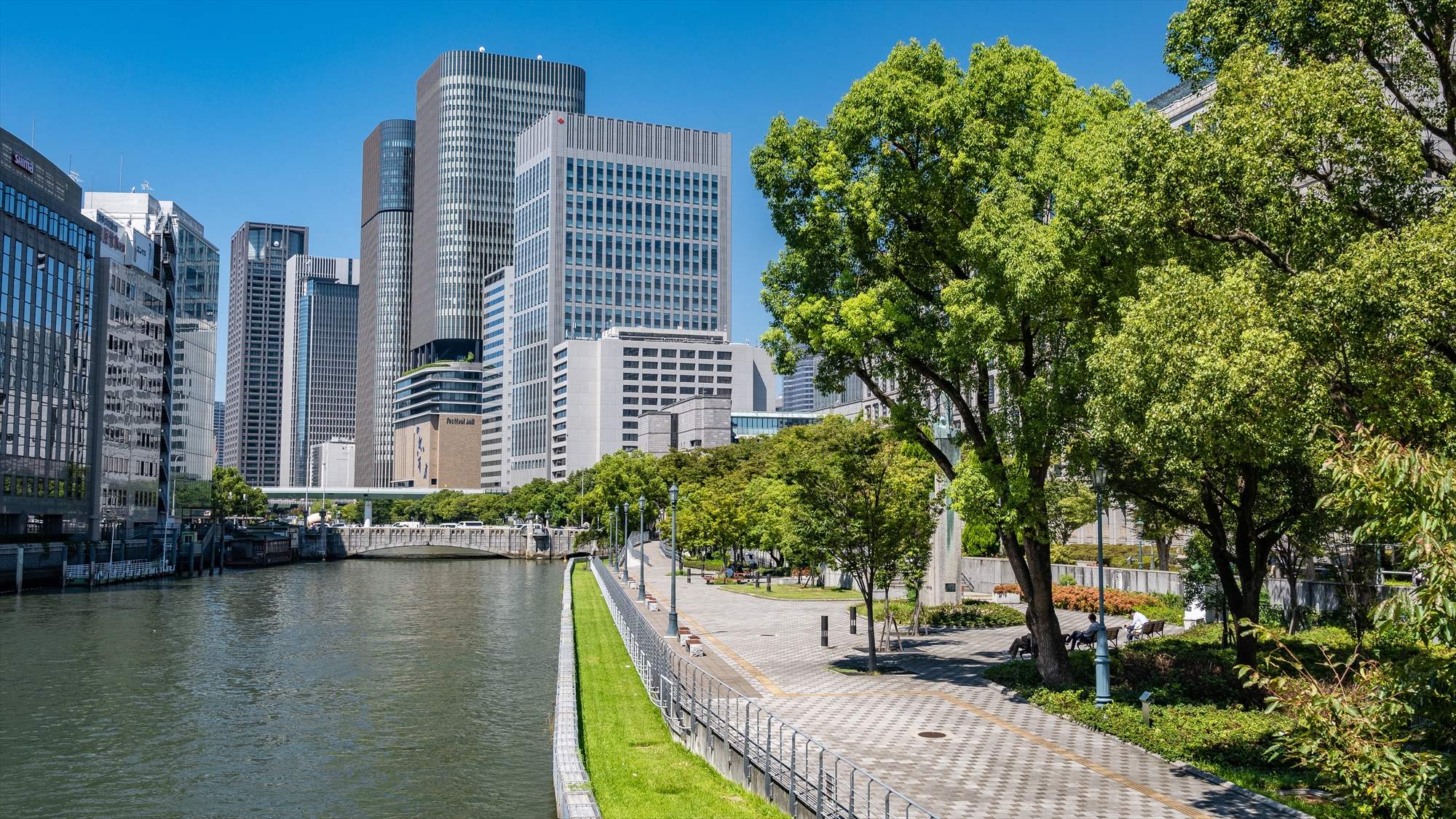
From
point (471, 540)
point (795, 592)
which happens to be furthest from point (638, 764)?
point (471, 540)

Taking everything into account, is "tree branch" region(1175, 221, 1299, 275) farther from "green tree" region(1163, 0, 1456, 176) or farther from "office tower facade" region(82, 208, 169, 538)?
"office tower facade" region(82, 208, 169, 538)

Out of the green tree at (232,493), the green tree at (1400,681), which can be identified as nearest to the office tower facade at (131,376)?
the green tree at (232,493)

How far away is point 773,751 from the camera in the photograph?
20.2 metres

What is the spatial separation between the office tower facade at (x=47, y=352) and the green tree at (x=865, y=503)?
270ft

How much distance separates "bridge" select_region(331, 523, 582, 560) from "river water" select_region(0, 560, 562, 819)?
82.3 meters

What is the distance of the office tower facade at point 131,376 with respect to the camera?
103312 mm

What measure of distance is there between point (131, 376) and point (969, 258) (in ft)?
350

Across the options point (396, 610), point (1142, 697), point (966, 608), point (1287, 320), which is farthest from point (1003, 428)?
point (396, 610)

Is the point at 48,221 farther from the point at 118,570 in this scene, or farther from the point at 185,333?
the point at 185,333

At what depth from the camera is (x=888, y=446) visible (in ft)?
101

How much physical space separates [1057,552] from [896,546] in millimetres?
32740

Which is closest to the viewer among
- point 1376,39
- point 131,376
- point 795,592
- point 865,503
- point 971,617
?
point 1376,39

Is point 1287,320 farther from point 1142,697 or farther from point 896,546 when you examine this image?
point 896,546

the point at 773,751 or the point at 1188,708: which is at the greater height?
the point at 1188,708
